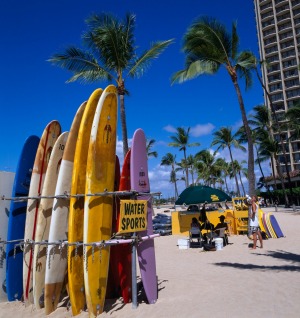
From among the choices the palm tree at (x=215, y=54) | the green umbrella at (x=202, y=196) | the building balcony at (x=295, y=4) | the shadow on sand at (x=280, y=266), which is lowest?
the shadow on sand at (x=280, y=266)

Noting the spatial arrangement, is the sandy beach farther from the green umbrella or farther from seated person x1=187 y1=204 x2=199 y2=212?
seated person x1=187 y1=204 x2=199 y2=212

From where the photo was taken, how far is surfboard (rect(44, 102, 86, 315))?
15.6 feet

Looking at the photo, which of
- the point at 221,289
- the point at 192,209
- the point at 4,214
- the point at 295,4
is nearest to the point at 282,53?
the point at 295,4

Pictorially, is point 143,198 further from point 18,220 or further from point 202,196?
point 202,196

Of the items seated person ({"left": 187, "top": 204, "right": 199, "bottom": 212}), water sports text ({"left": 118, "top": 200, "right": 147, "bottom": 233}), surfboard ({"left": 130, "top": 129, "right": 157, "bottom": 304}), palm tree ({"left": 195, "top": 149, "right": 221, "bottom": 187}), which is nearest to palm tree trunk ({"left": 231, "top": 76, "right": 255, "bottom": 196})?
seated person ({"left": 187, "top": 204, "right": 199, "bottom": 212})

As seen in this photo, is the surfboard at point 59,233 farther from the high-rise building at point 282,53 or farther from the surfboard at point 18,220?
the high-rise building at point 282,53

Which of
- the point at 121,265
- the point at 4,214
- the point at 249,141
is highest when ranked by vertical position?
the point at 249,141

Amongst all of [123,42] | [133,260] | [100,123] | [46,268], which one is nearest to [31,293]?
[46,268]

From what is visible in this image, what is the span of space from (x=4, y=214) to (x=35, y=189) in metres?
0.93

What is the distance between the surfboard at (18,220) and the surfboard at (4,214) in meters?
0.18

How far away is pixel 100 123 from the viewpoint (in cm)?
492

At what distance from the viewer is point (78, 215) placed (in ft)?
15.5

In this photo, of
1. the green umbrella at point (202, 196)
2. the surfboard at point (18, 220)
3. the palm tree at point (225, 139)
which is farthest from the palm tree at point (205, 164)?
the surfboard at point (18, 220)

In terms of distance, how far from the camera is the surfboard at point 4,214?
18.0 feet
